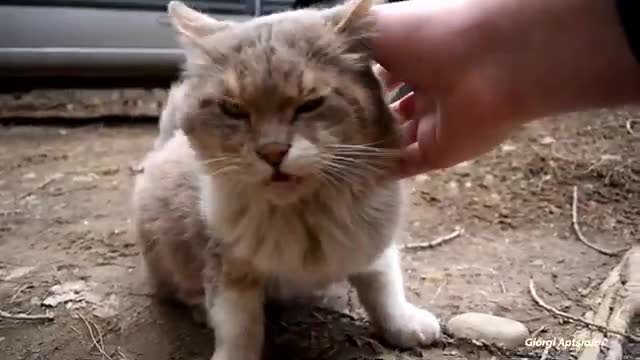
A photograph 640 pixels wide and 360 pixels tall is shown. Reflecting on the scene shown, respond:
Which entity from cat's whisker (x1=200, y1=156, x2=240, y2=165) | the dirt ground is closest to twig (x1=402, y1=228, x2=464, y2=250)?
the dirt ground

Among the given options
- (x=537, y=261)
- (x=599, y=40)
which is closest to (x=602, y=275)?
(x=537, y=261)

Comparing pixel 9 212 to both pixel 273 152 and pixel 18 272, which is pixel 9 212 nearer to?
pixel 18 272

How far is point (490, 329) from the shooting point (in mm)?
1385

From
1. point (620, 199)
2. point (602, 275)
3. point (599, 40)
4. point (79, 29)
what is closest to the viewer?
point (599, 40)

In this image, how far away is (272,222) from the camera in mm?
1214

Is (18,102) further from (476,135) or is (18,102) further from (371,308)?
(476,135)

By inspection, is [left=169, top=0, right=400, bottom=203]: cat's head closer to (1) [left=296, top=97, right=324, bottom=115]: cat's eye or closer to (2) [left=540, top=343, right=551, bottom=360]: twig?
(1) [left=296, top=97, right=324, bottom=115]: cat's eye

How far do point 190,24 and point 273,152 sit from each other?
28cm

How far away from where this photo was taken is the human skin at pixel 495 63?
0.87 meters

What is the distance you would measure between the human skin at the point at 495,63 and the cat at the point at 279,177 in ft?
0.25

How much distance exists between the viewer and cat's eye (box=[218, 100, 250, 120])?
1.10m

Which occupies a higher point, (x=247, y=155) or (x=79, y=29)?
(x=247, y=155)

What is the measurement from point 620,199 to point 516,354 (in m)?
0.73

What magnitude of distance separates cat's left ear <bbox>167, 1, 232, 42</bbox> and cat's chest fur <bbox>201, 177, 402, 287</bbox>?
0.23 m
